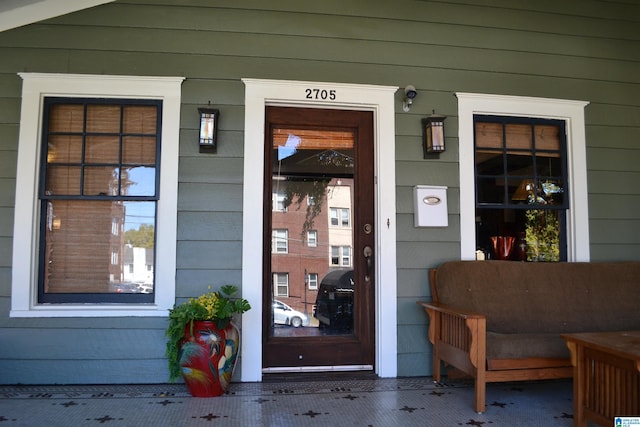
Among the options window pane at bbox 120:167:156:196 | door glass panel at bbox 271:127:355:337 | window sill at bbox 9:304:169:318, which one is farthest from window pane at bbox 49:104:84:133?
door glass panel at bbox 271:127:355:337

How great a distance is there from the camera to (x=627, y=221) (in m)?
3.95

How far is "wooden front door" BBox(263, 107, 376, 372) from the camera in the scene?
11.9 feet

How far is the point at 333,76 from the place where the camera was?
3.67m

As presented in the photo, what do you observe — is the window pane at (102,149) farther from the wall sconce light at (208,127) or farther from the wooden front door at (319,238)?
the wooden front door at (319,238)

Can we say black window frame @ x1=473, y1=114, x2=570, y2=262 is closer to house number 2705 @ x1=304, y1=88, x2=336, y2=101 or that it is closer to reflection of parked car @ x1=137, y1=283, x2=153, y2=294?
house number 2705 @ x1=304, y1=88, x2=336, y2=101

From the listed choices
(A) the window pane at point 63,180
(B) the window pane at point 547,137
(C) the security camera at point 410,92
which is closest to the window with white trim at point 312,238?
(C) the security camera at point 410,92

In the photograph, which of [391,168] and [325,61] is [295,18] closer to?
[325,61]

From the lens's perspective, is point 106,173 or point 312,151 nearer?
point 106,173

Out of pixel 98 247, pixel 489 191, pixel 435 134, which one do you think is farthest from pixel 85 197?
pixel 489 191

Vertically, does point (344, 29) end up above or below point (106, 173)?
above

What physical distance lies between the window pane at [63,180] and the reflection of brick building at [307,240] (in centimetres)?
139

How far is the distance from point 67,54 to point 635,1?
14.5ft

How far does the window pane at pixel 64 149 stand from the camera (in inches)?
137

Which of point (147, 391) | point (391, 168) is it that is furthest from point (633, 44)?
point (147, 391)
